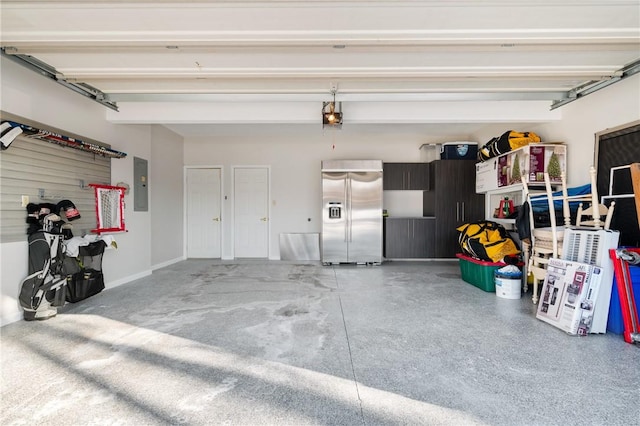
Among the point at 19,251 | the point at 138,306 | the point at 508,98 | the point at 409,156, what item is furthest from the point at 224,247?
the point at 508,98

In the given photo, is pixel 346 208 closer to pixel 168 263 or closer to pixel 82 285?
pixel 168 263

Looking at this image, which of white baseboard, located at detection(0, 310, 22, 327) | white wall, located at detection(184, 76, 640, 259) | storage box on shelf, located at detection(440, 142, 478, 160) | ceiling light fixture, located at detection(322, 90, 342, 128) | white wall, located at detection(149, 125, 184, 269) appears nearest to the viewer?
white baseboard, located at detection(0, 310, 22, 327)

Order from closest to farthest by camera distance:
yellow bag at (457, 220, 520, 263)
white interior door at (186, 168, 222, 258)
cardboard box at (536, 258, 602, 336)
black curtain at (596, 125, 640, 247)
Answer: cardboard box at (536, 258, 602, 336), black curtain at (596, 125, 640, 247), yellow bag at (457, 220, 520, 263), white interior door at (186, 168, 222, 258)

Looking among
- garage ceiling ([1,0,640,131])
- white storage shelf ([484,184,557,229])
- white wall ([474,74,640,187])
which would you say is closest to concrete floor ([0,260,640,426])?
white storage shelf ([484,184,557,229])

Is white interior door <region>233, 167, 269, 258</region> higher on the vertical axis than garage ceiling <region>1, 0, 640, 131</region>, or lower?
lower

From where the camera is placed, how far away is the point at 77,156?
3643mm

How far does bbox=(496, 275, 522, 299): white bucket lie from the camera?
3.56 metres

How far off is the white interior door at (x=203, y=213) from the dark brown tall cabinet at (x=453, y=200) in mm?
4834

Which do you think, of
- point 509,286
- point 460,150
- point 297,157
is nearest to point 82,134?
point 297,157

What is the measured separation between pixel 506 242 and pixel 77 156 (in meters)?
5.70

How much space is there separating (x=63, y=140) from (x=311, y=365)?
3.60 meters

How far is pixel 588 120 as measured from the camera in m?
3.61

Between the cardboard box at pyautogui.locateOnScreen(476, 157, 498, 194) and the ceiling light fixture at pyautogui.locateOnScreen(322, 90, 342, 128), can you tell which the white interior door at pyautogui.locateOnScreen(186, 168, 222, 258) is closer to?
the ceiling light fixture at pyautogui.locateOnScreen(322, 90, 342, 128)

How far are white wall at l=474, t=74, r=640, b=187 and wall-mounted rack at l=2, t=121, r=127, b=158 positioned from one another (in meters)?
6.20
